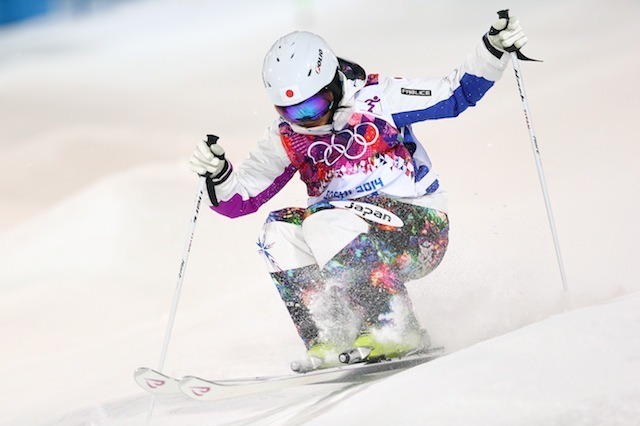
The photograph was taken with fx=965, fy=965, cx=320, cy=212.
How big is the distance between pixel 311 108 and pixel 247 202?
626 millimetres

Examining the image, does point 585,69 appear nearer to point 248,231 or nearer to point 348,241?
point 248,231

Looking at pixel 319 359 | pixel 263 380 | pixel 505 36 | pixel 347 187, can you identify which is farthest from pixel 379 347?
pixel 505 36

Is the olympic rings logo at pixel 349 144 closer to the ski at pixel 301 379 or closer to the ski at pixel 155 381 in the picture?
the ski at pixel 301 379

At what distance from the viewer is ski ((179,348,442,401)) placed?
3.46 meters

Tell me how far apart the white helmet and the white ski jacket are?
0.46 ft

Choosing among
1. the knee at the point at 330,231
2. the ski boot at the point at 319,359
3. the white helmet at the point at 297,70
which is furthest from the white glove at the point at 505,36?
the ski boot at the point at 319,359

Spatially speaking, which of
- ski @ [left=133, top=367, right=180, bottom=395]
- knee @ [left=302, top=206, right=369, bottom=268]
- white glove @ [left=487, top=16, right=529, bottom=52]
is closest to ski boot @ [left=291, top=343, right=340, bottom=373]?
knee @ [left=302, top=206, right=369, bottom=268]

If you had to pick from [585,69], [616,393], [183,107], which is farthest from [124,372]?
[585,69]

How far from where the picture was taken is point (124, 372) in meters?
5.42

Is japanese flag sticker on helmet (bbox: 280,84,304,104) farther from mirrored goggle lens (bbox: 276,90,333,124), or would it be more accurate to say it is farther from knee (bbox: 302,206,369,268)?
knee (bbox: 302,206,369,268)

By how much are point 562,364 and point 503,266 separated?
2618 mm

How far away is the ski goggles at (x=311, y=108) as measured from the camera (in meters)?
3.94

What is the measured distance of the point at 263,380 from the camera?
362cm

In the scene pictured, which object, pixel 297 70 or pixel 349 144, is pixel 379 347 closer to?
pixel 349 144
